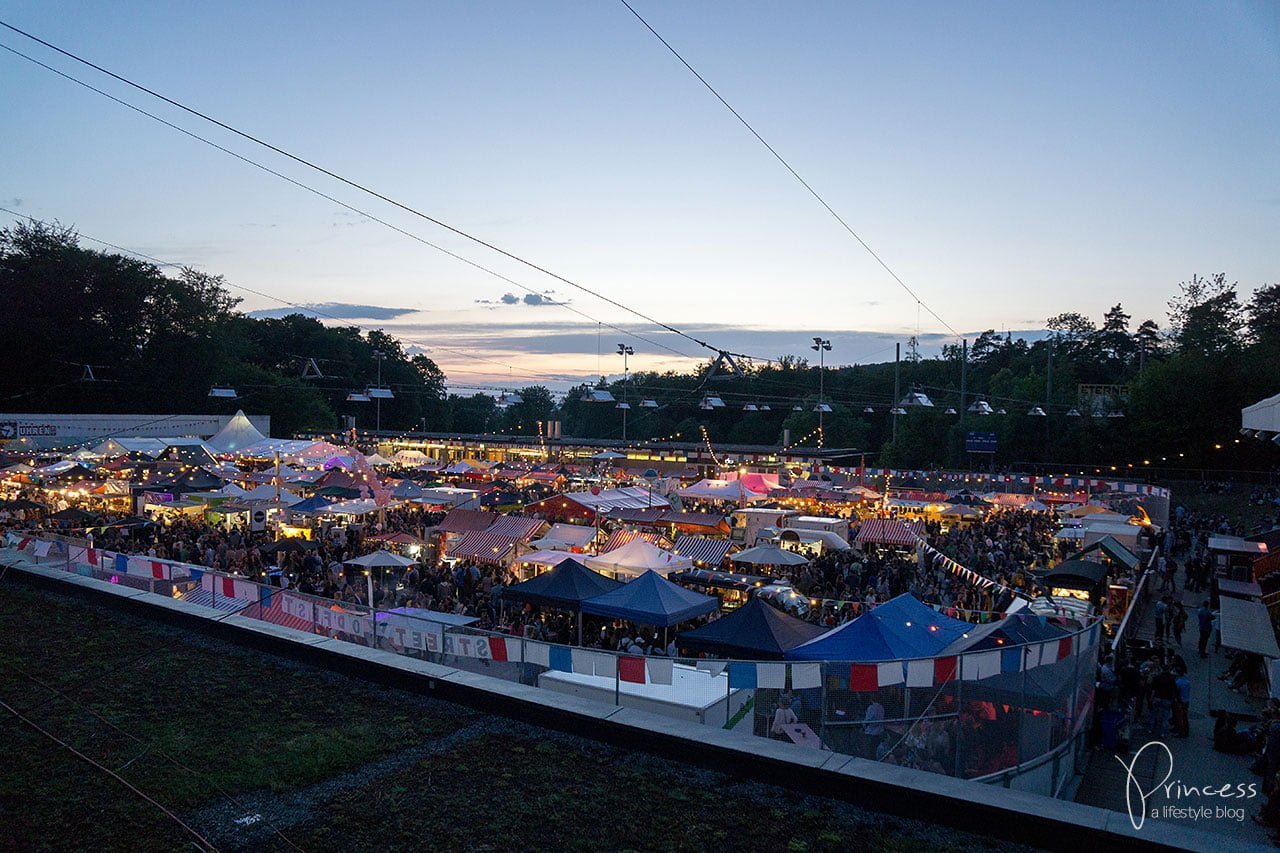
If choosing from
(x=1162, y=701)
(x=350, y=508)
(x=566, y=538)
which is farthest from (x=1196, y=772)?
(x=350, y=508)

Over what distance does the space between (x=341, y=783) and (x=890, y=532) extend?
1711cm

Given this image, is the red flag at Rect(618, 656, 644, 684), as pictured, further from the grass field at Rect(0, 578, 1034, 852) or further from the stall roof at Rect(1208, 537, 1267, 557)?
the stall roof at Rect(1208, 537, 1267, 557)

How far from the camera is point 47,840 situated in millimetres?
4066

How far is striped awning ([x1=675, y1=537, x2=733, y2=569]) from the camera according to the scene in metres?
16.6

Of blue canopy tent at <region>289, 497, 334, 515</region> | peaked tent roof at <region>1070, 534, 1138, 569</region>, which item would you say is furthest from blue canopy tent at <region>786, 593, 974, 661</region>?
blue canopy tent at <region>289, 497, 334, 515</region>

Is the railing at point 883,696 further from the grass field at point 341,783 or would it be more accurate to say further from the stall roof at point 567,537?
the stall roof at point 567,537

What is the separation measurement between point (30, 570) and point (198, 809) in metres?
8.21

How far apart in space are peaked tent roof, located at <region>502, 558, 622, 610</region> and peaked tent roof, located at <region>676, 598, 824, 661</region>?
2579 millimetres

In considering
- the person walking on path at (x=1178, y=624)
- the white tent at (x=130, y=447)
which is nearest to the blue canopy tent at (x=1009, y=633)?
the person walking on path at (x=1178, y=624)

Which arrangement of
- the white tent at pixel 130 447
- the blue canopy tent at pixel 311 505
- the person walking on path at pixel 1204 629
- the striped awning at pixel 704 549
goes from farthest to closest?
the white tent at pixel 130 447, the blue canopy tent at pixel 311 505, the striped awning at pixel 704 549, the person walking on path at pixel 1204 629

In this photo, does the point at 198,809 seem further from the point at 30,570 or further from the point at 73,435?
the point at 73,435

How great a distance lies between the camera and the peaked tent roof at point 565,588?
37.3ft

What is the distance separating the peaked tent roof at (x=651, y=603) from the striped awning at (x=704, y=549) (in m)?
5.41

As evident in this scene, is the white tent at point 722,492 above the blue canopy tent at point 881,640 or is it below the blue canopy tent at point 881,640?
below
